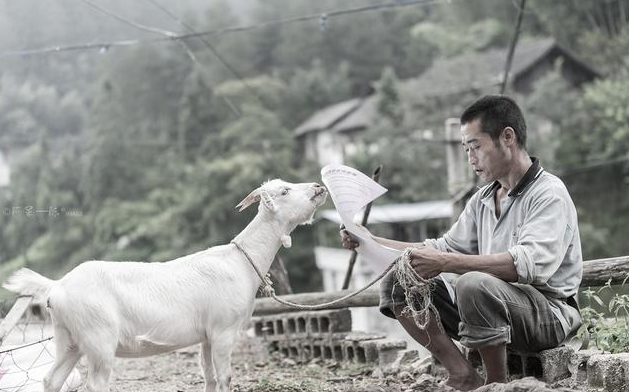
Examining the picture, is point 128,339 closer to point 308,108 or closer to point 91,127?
point 91,127

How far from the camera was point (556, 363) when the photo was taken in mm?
4109

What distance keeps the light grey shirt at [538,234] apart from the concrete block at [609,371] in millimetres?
212

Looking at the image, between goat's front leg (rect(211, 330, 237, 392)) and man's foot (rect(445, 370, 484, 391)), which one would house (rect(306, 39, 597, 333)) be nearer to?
man's foot (rect(445, 370, 484, 391))

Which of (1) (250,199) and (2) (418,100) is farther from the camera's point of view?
→ (2) (418,100)

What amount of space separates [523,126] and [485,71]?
88.9 feet

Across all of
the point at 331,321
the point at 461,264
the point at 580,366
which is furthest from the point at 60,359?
the point at 331,321

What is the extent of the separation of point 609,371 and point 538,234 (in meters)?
0.77

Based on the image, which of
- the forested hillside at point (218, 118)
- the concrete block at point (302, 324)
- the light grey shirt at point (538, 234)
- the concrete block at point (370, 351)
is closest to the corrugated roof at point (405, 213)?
the forested hillside at point (218, 118)

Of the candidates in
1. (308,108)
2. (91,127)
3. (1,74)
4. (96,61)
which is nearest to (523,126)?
(1,74)

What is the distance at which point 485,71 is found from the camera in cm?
3031

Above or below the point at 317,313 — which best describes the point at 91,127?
above

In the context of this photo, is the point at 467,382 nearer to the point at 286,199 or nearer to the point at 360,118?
the point at 286,199

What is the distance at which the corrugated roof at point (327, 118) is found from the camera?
40.1 metres

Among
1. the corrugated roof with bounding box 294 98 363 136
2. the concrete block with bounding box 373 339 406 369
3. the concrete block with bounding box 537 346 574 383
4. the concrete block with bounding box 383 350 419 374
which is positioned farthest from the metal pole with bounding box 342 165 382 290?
the corrugated roof with bounding box 294 98 363 136
